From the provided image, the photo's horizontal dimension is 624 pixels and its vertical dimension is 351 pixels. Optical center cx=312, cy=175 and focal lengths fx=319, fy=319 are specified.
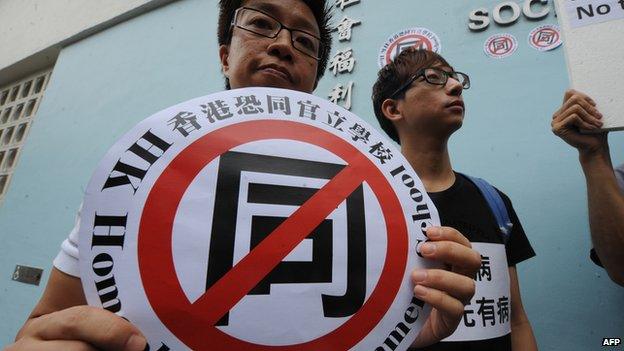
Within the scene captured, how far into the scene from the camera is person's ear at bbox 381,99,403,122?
86cm

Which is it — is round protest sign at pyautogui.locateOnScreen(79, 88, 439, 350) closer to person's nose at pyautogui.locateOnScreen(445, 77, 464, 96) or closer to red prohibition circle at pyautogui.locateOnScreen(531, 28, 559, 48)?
person's nose at pyautogui.locateOnScreen(445, 77, 464, 96)

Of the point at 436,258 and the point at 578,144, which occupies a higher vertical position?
the point at 578,144

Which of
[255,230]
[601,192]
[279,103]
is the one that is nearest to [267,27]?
[279,103]

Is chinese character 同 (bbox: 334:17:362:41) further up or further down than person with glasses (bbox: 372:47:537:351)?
further up

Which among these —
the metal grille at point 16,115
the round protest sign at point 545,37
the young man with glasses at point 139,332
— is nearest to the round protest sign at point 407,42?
the round protest sign at point 545,37

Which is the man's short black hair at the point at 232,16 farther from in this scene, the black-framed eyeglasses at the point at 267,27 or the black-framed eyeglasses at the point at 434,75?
the black-framed eyeglasses at the point at 434,75

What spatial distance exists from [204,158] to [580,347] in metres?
1.07

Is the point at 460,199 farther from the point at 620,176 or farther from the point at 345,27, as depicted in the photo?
the point at 345,27

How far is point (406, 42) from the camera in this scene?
1276 millimetres

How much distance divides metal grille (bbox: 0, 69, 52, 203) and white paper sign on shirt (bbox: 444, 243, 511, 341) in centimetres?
312

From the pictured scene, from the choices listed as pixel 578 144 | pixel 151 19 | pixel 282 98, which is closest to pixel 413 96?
pixel 578 144

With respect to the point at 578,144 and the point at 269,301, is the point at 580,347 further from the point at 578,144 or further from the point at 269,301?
the point at 269,301

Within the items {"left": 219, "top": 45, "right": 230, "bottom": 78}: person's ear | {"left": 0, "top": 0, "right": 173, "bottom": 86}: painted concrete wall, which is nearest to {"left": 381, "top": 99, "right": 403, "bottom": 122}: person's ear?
{"left": 219, "top": 45, "right": 230, "bottom": 78}: person's ear

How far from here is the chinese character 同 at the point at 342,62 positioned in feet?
4.46
